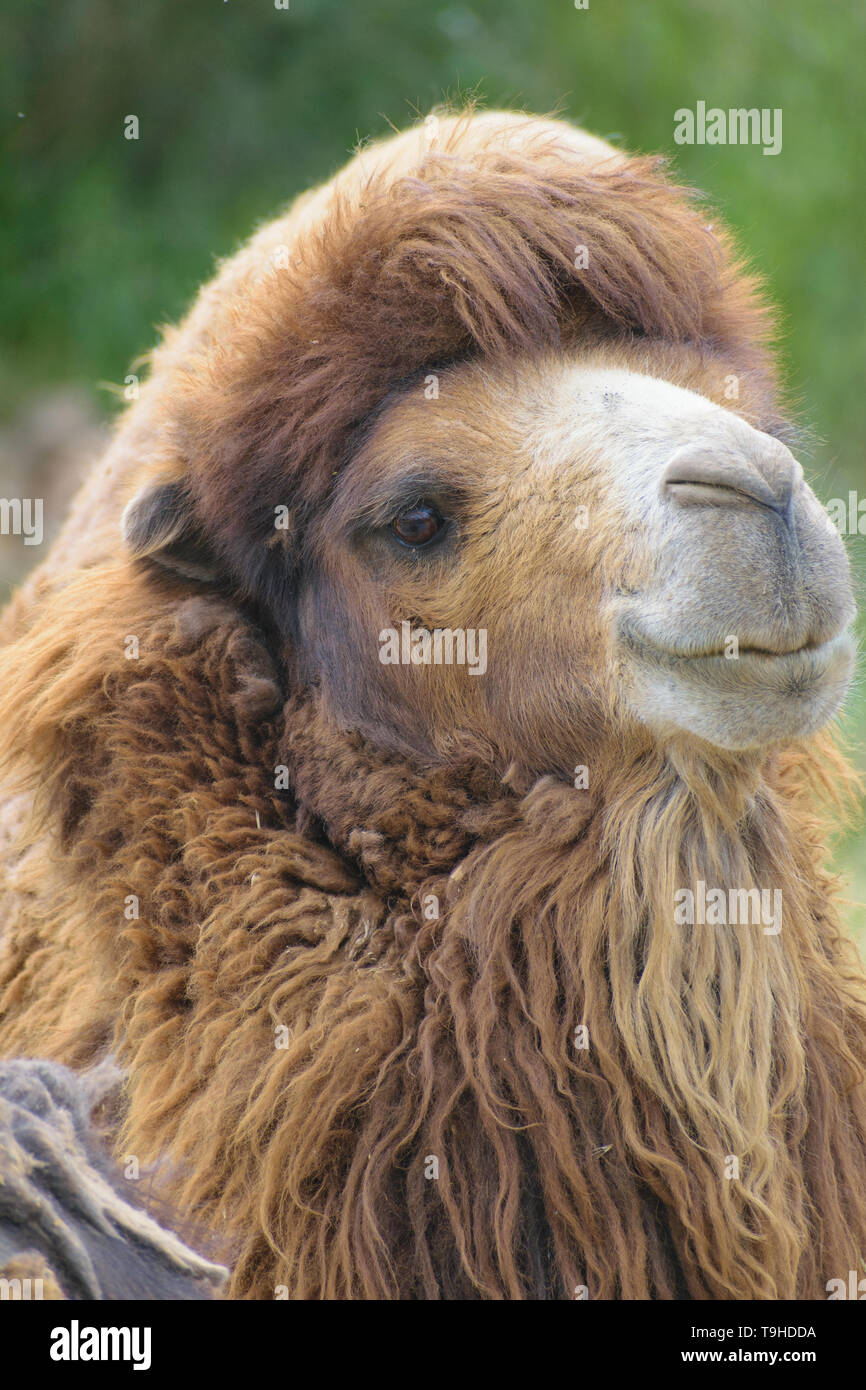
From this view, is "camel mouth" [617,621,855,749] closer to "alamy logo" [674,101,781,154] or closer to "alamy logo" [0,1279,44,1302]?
"alamy logo" [0,1279,44,1302]

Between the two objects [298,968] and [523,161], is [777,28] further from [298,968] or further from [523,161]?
[298,968]

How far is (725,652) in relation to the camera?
8.84 ft

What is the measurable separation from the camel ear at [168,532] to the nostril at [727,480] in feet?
3.73

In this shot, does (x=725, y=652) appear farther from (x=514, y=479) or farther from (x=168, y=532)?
(x=168, y=532)

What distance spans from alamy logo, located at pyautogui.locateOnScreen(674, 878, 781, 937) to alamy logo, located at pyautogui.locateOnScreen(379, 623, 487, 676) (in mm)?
588

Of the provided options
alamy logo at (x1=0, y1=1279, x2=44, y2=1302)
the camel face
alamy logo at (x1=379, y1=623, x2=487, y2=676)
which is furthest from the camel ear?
alamy logo at (x1=0, y1=1279, x2=44, y2=1302)

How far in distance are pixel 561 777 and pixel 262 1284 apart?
1089 millimetres

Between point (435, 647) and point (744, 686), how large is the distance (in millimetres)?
670

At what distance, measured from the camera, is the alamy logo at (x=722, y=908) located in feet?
9.58

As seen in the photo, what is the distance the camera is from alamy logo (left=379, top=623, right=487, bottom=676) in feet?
10.0

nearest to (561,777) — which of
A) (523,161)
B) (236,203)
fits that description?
(523,161)

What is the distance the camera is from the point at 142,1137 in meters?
3.02

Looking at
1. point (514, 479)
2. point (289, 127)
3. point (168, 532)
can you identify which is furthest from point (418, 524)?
point (289, 127)

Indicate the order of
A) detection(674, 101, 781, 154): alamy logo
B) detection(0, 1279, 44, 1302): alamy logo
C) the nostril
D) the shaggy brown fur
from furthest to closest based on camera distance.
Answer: detection(674, 101, 781, 154): alamy logo < the shaggy brown fur < the nostril < detection(0, 1279, 44, 1302): alamy logo
